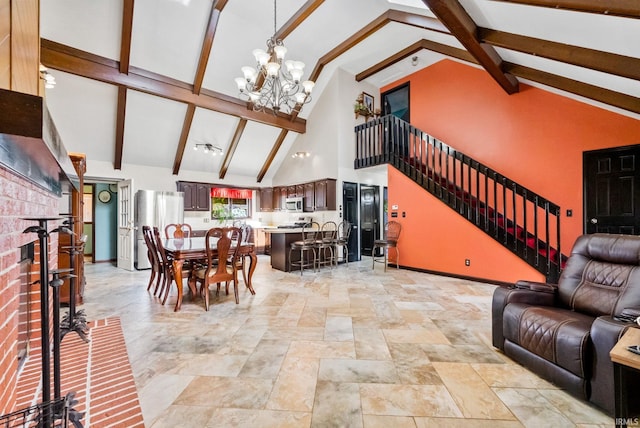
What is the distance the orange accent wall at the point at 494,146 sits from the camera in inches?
162

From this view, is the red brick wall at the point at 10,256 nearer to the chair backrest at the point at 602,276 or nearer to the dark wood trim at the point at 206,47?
the chair backrest at the point at 602,276

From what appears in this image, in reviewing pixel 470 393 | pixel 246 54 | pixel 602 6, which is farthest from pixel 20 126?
pixel 246 54

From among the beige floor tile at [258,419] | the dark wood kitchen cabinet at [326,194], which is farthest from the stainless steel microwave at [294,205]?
the beige floor tile at [258,419]

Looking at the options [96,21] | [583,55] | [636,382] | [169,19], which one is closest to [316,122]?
[169,19]

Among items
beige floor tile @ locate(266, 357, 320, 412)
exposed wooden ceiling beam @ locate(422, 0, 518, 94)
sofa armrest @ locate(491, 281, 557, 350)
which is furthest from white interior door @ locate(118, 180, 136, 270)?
sofa armrest @ locate(491, 281, 557, 350)

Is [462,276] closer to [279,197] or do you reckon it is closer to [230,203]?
[279,197]

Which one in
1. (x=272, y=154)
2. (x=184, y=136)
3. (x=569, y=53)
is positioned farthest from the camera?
(x=272, y=154)

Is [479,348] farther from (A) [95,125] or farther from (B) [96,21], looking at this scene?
(A) [95,125]

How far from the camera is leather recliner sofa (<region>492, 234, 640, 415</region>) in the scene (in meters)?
1.50

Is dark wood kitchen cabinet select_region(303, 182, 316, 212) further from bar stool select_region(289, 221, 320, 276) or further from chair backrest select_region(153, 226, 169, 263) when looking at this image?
chair backrest select_region(153, 226, 169, 263)

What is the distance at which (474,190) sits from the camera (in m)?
5.12

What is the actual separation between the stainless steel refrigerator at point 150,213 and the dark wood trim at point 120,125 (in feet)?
3.01

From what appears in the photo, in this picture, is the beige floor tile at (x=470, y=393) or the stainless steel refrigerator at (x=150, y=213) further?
the stainless steel refrigerator at (x=150, y=213)

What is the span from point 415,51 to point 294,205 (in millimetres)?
4863
